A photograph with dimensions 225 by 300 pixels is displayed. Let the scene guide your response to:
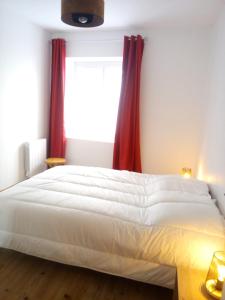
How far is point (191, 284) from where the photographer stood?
4.09ft

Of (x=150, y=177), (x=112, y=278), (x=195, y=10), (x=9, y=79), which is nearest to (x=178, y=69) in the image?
(x=195, y=10)

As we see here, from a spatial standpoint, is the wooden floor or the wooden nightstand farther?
the wooden floor

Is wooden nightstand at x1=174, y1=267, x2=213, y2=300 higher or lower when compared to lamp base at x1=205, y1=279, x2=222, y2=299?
lower

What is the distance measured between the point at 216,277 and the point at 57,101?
3373mm

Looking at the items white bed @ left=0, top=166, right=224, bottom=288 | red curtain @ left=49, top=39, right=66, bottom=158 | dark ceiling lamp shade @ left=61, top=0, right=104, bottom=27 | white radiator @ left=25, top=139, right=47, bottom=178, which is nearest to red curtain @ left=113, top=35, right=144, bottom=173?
red curtain @ left=49, top=39, right=66, bottom=158

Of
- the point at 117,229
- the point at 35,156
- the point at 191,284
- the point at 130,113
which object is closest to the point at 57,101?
the point at 35,156

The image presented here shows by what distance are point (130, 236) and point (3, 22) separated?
295cm

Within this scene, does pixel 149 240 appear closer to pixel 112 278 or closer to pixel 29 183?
pixel 112 278

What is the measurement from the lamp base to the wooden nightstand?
22mm

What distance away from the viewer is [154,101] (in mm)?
3451

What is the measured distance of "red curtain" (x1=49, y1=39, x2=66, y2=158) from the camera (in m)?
3.65

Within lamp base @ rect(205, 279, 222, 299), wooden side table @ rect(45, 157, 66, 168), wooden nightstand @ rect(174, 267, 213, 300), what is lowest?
wooden nightstand @ rect(174, 267, 213, 300)

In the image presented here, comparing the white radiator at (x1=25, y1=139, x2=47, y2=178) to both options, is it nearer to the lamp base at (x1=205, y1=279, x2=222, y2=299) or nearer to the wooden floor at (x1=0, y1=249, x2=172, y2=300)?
the wooden floor at (x1=0, y1=249, x2=172, y2=300)

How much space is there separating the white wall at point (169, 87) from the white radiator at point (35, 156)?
1603 millimetres
